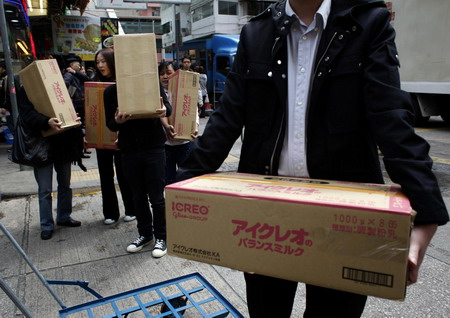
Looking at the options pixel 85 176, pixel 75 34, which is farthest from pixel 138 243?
pixel 75 34

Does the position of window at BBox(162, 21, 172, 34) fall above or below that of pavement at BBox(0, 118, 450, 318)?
above

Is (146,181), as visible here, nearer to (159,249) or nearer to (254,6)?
(159,249)

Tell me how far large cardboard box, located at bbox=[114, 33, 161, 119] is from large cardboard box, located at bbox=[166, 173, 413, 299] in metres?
1.74

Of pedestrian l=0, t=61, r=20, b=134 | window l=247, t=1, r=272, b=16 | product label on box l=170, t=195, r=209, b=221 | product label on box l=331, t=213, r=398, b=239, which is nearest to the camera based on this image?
product label on box l=331, t=213, r=398, b=239

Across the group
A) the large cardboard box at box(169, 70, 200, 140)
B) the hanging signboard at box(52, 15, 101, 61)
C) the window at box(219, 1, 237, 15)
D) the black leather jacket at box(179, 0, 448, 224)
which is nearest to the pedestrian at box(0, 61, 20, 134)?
the hanging signboard at box(52, 15, 101, 61)

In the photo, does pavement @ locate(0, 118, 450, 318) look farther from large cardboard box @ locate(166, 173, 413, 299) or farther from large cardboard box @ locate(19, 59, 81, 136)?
large cardboard box @ locate(166, 173, 413, 299)

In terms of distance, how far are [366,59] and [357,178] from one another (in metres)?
0.41

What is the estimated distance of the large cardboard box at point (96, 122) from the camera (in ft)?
12.5

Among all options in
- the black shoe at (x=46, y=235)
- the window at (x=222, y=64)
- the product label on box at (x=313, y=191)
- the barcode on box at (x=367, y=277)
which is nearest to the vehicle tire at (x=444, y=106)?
the window at (x=222, y=64)

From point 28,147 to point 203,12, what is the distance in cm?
4172

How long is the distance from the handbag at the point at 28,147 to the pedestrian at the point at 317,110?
2.74 metres

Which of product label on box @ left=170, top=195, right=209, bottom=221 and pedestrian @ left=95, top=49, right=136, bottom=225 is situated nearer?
product label on box @ left=170, top=195, right=209, bottom=221

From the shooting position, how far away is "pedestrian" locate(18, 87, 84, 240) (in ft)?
11.5

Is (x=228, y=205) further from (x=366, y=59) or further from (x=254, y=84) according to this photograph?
(x=366, y=59)
